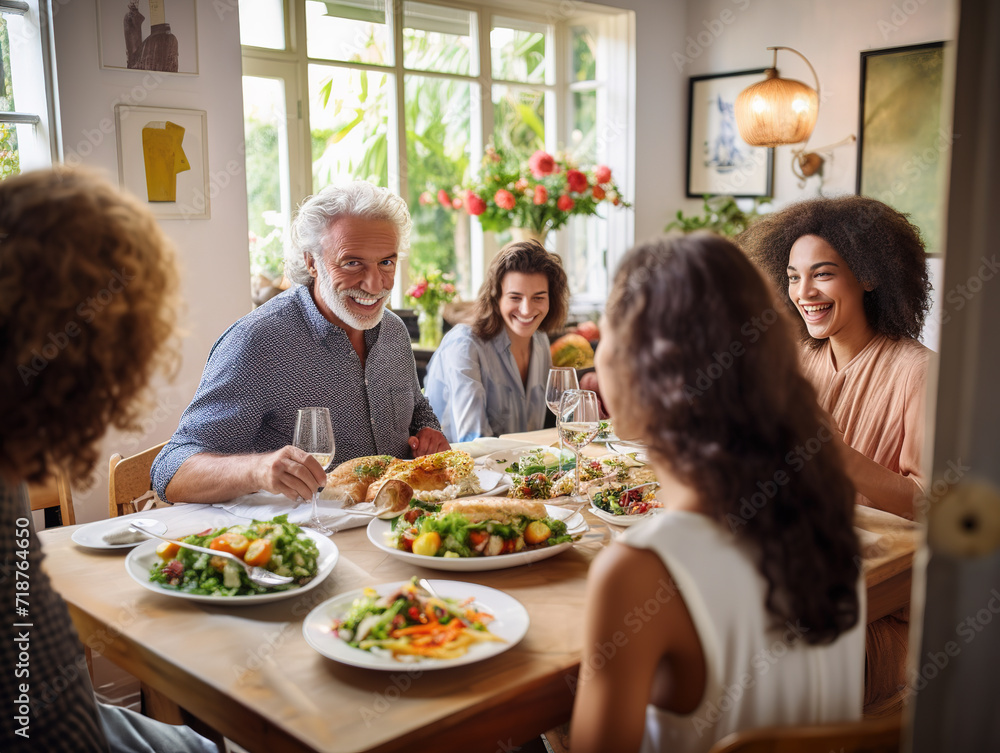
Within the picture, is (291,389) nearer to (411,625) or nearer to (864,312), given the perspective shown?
(411,625)

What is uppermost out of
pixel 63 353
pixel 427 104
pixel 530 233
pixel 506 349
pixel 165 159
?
pixel 427 104

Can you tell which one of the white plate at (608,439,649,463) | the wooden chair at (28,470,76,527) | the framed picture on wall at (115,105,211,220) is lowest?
the wooden chair at (28,470,76,527)

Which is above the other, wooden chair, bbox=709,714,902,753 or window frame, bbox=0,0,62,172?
window frame, bbox=0,0,62,172

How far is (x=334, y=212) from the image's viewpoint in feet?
7.94

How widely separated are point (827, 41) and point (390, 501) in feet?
16.2

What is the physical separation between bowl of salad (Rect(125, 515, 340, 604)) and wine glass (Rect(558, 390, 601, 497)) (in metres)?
0.59

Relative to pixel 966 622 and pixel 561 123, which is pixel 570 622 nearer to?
pixel 966 622

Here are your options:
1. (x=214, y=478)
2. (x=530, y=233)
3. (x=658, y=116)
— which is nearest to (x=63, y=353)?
(x=214, y=478)

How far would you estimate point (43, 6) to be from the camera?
340 centimetres

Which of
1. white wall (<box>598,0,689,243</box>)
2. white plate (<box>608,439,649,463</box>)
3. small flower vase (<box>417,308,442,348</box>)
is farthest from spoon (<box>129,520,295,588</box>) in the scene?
white wall (<box>598,0,689,243</box>)

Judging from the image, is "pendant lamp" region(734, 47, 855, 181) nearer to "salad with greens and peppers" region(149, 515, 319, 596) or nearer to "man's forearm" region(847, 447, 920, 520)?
"man's forearm" region(847, 447, 920, 520)

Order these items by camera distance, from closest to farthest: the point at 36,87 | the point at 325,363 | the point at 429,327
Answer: the point at 325,363 → the point at 36,87 → the point at 429,327

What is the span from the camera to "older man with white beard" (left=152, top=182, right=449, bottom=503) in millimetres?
2111

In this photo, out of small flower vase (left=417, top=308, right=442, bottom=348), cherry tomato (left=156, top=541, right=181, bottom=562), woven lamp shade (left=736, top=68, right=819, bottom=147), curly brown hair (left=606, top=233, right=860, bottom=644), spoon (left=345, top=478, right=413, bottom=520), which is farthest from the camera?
small flower vase (left=417, top=308, right=442, bottom=348)
